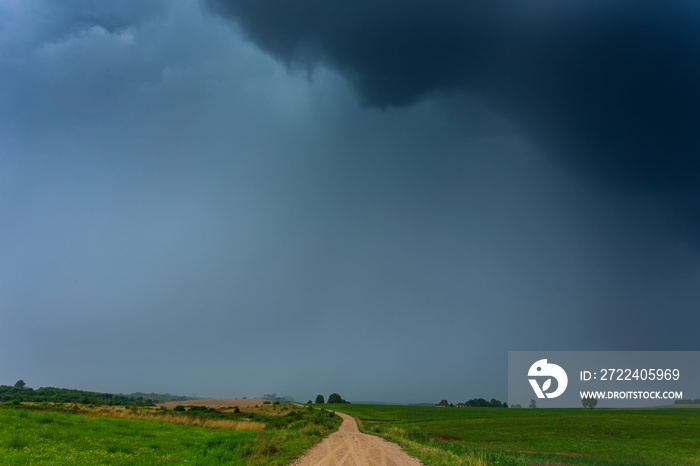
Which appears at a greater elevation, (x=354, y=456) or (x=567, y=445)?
(x=354, y=456)

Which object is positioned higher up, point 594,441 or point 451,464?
point 451,464

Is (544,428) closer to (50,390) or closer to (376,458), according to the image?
(376,458)

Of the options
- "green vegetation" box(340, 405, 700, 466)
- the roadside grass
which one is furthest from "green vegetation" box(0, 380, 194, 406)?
"green vegetation" box(340, 405, 700, 466)

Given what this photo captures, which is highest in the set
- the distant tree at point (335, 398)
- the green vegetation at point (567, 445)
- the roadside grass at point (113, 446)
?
the roadside grass at point (113, 446)

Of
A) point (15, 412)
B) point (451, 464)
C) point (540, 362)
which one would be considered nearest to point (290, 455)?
point (451, 464)

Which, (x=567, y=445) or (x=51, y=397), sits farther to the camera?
(x=51, y=397)

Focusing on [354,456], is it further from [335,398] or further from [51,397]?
[335,398]

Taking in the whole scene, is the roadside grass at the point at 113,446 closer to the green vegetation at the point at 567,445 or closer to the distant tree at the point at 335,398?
the green vegetation at the point at 567,445

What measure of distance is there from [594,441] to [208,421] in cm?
5272

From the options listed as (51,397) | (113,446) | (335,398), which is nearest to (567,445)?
(113,446)

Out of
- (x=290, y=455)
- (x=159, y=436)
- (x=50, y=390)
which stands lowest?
(x=50, y=390)

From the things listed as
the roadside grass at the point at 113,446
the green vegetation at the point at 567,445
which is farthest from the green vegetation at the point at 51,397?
the green vegetation at the point at 567,445

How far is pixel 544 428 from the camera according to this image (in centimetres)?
6781

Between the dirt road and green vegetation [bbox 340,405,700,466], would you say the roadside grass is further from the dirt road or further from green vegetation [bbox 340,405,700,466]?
green vegetation [bbox 340,405,700,466]
